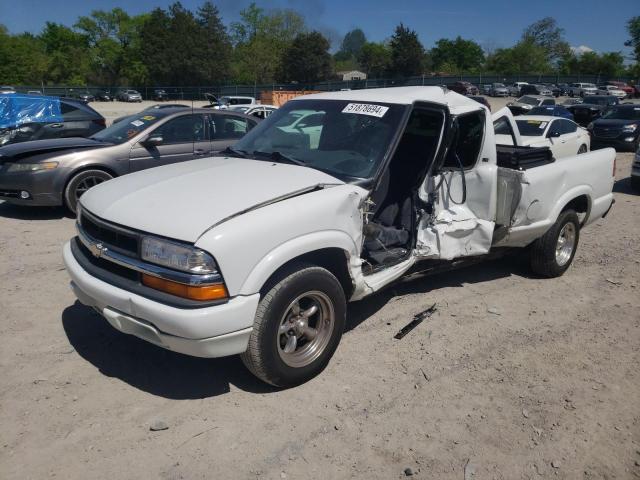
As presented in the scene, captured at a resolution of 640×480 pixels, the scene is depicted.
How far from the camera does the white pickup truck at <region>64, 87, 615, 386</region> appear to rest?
9.40 feet

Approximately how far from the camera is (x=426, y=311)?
467 centimetres

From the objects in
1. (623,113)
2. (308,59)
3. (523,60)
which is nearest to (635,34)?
(523,60)

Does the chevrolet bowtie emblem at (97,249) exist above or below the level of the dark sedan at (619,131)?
above

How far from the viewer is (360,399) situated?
3.35m

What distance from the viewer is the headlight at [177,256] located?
278 cm

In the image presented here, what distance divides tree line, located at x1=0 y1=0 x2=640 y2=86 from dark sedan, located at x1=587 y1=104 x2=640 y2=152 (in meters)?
59.1

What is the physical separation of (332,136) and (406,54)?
251 ft

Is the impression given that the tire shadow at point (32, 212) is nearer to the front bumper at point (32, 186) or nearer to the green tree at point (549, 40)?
the front bumper at point (32, 186)

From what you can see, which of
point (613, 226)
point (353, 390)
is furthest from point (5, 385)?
point (613, 226)

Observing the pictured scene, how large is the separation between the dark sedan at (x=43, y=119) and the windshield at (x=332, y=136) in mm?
8753

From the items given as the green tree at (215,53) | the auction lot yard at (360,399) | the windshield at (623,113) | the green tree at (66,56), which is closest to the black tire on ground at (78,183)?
the auction lot yard at (360,399)

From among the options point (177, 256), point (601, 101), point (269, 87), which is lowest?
point (177, 256)

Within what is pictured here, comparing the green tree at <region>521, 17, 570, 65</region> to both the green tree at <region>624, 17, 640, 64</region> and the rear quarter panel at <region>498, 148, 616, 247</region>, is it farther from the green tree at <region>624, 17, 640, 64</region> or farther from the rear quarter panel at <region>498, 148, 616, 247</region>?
the rear quarter panel at <region>498, 148, 616, 247</region>

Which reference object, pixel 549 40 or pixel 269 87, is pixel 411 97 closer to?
pixel 269 87
